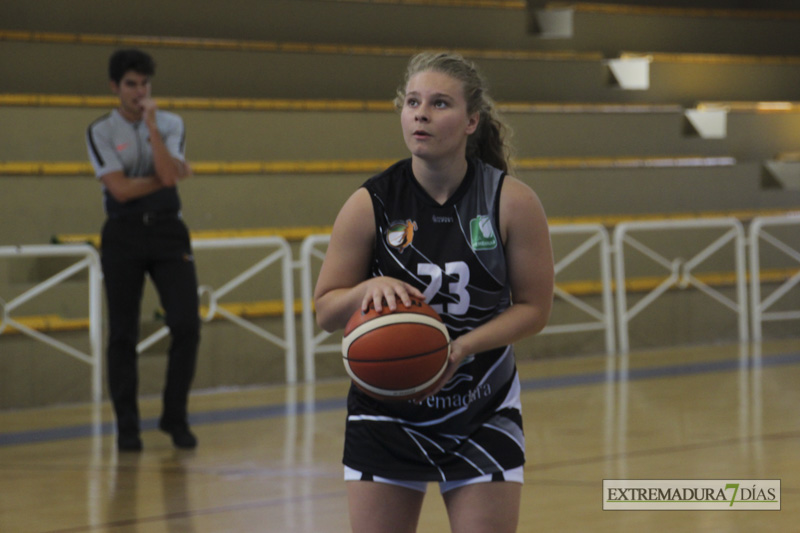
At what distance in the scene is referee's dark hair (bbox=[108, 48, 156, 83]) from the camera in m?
5.84

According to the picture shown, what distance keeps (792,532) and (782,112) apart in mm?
8484

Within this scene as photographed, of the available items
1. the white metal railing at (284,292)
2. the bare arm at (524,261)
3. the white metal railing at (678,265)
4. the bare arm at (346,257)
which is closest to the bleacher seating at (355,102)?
the white metal railing at (284,292)

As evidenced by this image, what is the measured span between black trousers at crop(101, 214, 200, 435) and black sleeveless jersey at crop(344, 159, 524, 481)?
3194 millimetres

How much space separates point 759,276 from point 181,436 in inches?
241

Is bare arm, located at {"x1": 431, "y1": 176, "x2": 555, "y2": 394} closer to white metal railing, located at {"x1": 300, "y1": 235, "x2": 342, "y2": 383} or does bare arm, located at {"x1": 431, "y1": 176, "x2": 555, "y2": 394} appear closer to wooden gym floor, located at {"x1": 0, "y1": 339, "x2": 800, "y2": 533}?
wooden gym floor, located at {"x1": 0, "y1": 339, "x2": 800, "y2": 533}

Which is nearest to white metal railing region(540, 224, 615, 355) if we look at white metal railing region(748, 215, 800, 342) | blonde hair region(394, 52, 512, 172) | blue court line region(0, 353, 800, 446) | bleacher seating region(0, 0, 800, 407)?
bleacher seating region(0, 0, 800, 407)

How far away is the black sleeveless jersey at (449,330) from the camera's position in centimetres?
272

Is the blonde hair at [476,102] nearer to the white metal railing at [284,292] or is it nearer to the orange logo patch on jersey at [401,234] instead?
the orange logo patch on jersey at [401,234]

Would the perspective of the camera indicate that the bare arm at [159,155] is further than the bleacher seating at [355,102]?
No

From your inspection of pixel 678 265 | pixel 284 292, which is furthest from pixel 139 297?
pixel 678 265

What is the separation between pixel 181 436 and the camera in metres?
5.99

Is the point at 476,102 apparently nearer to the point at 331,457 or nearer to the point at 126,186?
the point at 331,457

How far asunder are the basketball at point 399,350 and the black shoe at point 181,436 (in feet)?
11.6

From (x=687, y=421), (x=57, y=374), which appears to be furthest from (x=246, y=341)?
(x=687, y=421)
